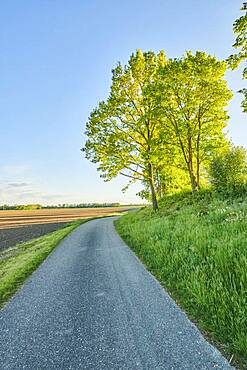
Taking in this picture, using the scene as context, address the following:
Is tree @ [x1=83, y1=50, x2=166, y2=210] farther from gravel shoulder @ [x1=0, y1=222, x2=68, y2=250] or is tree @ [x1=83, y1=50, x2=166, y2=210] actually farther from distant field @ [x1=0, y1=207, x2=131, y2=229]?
distant field @ [x1=0, y1=207, x2=131, y2=229]

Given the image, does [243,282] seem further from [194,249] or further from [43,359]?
[43,359]

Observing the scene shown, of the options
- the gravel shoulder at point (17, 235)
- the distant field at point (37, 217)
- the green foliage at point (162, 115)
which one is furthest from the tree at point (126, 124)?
the distant field at point (37, 217)

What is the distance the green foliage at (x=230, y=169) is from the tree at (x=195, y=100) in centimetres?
254

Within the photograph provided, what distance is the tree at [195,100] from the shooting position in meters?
20.1

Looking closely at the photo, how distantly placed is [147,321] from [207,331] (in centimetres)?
104

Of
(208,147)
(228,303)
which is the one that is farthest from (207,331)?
(208,147)

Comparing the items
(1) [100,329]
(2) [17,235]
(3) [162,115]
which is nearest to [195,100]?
(3) [162,115]

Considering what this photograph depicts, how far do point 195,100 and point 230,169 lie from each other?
6.47 meters

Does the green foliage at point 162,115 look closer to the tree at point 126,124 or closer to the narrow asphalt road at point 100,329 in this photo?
the tree at point 126,124

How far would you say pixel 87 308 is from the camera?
5465 millimetres

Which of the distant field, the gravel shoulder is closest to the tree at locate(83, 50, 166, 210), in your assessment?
the gravel shoulder

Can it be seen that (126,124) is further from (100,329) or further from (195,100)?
(100,329)

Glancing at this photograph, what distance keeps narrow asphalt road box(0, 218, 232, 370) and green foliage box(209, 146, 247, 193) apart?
41.1 ft

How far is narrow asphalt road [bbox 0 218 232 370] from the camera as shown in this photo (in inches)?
140
